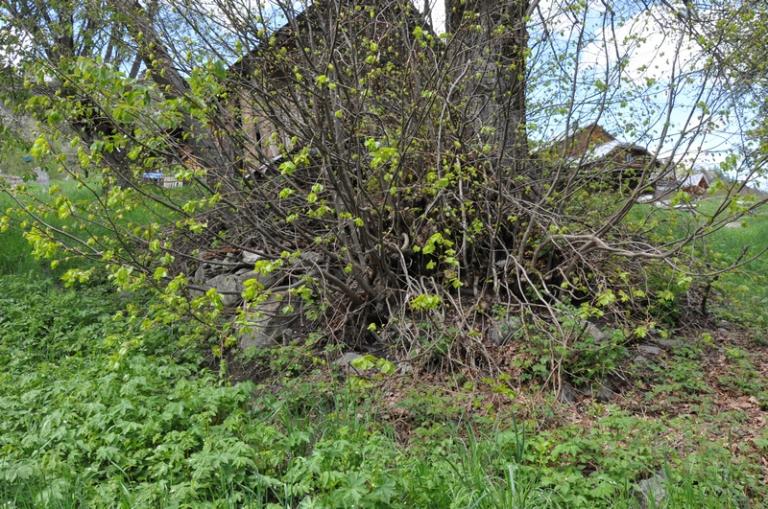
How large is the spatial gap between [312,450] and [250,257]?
350cm

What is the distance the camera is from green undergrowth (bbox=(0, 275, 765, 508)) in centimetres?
280

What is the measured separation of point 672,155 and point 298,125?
3288 millimetres

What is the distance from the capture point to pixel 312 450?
3.34 m

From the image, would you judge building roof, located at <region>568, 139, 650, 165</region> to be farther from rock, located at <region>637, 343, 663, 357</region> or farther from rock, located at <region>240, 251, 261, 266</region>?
rock, located at <region>240, 251, 261, 266</region>

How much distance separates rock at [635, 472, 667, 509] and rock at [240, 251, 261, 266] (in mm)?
4336

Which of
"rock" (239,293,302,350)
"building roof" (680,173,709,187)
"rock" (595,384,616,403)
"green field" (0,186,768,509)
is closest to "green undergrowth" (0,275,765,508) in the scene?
"green field" (0,186,768,509)

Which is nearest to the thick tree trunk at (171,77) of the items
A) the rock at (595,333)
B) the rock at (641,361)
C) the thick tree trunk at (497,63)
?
the thick tree trunk at (497,63)

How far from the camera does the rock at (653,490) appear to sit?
2848 mm

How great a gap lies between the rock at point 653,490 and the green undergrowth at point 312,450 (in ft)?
0.12

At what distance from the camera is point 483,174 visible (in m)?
5.69

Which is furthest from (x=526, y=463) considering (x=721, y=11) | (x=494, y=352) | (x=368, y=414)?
(x=721, y=11)

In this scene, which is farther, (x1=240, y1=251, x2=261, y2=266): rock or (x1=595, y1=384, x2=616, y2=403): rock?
(x1=240, y1=251, x2=261, y2=266): rock

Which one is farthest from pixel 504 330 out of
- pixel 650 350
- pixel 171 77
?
pixel 171 77

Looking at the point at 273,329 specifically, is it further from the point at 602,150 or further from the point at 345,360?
the point at 602,150
